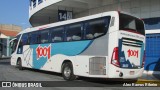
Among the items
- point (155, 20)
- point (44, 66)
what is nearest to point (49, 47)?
point (44, 66)

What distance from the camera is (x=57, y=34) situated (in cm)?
1731

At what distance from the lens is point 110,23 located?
1325 cm

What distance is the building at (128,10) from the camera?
1988 centimetres

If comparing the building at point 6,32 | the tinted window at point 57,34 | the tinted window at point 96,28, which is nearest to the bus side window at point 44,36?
the tinted window at point 57,34

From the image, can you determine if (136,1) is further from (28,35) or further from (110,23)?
(110,23)

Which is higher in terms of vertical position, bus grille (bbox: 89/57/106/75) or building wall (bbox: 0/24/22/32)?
building wall (bbox: 0/24/22/32)

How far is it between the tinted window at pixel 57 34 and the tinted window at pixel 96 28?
2482 mm

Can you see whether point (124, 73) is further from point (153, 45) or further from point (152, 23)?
point (152, 23)

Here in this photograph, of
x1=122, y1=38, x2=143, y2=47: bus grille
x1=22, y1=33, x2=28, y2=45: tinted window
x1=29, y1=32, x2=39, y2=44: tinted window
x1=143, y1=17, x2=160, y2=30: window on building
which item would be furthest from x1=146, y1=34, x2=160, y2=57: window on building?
x1=22, y1=33, x2=28, y2=45: tinted window

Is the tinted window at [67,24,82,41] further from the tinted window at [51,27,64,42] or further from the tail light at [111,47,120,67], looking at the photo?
the tail light at [111,47,120,67]

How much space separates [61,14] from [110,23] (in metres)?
12.5

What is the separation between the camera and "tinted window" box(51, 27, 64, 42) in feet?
55.4

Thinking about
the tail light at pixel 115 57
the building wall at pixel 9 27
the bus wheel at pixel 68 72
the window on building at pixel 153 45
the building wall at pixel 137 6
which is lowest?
the bus wheel at pixel 68 72

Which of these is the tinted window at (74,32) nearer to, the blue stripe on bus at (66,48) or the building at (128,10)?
the blue stripe on bus at (66,48)
